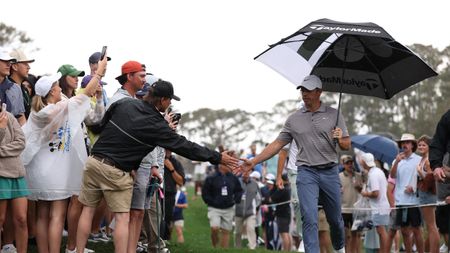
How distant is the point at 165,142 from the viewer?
372 inches

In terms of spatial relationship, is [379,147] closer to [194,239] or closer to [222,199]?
[222,199]

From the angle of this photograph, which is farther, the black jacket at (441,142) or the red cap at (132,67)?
the red cap at (132,67)

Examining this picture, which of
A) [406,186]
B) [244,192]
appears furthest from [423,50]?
[406,186]

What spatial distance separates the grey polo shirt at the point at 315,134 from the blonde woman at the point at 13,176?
11.2 ft

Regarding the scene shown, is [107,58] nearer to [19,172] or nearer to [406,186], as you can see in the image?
[19,172]

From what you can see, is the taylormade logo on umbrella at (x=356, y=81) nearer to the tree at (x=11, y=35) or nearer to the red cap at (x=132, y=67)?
the red cap at (x=132, y=67)

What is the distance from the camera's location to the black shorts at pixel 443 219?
15.5 meters

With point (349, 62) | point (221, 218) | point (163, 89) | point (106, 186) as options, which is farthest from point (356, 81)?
point (221, 218)

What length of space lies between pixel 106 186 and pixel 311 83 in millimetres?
2979

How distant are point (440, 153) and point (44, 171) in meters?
4.59

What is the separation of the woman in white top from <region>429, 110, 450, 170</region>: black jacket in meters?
Answer: 3.96

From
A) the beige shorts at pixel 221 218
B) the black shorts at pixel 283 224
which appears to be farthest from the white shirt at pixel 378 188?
the black shorts at pixel 283 224

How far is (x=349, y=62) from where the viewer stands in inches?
465

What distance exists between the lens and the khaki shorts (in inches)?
371
